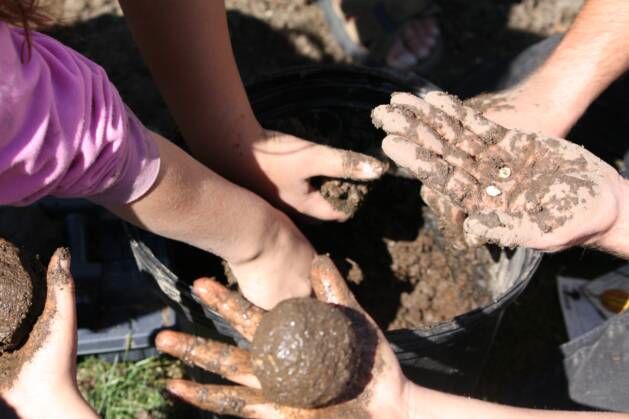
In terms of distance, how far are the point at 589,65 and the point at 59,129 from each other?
122 cm

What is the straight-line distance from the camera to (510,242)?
1295 millimetres

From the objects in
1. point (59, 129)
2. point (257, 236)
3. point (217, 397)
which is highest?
point (59, 129)

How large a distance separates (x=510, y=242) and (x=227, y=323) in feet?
1.87

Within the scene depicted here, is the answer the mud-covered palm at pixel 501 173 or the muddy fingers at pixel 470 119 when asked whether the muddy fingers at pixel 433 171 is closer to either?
the mud-covered palm at pixel 501 173

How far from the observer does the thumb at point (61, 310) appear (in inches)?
47.2

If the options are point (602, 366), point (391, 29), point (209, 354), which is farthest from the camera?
point (391, 29)

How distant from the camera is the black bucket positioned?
54.7 inches

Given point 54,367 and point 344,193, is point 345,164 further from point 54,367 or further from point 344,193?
point 54,367

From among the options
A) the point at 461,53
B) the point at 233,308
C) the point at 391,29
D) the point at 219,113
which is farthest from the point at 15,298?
the point at 461,53

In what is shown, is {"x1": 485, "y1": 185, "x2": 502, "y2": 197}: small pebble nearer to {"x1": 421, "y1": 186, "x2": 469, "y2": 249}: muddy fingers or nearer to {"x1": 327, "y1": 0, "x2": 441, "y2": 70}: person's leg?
{"x1": 421, "y1": 186, "x2": 469, "y2": 249}: muddy fingers

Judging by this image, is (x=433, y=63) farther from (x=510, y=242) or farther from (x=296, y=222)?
(x=510, y=242)

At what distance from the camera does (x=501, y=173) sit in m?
1.44

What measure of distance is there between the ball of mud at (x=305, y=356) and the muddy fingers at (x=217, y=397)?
0.08 m

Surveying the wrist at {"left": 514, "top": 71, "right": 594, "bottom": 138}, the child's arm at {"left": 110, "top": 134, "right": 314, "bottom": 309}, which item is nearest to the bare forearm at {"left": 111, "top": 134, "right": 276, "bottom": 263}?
the child's arm at {"left": 110, "top": 134, "right": 314, "bottom": 309}
